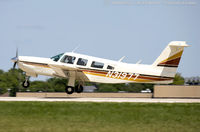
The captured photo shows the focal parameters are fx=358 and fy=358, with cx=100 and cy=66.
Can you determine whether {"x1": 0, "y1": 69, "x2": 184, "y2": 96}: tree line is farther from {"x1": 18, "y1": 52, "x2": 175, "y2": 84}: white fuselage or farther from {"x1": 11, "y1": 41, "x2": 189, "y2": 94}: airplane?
{"x1": 18, "y1": 52, "x2": 175, "y2": 84}: white fuselage

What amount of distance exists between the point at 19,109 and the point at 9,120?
2.37 metres

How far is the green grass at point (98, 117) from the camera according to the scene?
489 inches

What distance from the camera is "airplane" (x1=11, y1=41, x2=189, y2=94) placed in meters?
21.5

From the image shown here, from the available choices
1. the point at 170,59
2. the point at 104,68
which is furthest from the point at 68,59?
the point at 170,59

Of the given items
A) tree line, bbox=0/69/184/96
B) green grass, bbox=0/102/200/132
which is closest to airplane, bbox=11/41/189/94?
green grass, bbox=0/102/200/132

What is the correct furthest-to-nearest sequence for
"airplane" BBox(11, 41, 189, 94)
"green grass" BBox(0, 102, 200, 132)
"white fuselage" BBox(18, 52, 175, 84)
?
"white fuselage" BBox(18, 52, 175, 84) < "airplane" BBox(11, 41, 189, 94) < "green grass" BBox(0, 102, 200, 132)

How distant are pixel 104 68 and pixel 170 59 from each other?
406cm

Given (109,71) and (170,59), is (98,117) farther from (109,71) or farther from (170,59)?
(170,59)

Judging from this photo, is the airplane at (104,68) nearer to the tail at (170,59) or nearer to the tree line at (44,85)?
the tail at (170,59)

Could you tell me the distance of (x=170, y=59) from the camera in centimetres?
2145

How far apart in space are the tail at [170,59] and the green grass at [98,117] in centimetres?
418

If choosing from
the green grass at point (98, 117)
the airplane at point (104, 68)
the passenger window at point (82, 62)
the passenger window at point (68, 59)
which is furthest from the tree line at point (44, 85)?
the green grass at point (98, 117)

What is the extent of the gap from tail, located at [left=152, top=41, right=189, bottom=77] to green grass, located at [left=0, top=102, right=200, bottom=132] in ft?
13.7

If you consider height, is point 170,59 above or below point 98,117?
above
